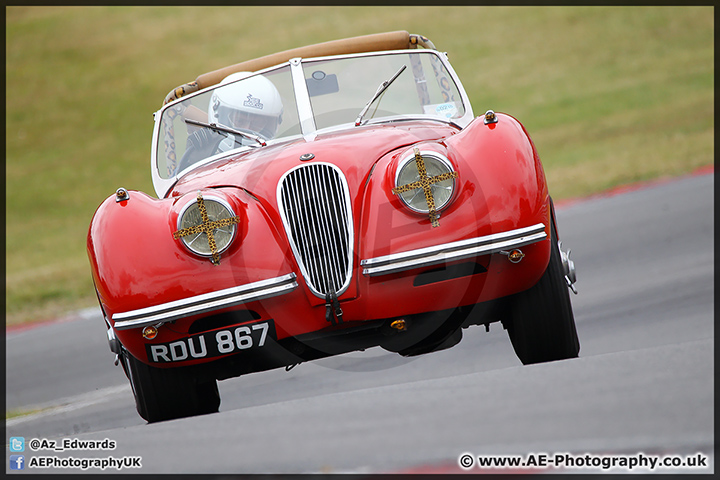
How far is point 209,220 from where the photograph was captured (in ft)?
11.9

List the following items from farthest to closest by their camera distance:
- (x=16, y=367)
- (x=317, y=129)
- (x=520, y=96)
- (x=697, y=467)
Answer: (x=520, y=96) → (x=16, y=367) → (x=317, y=129) → (x=697, y=467)

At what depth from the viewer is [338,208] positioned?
12.2ft

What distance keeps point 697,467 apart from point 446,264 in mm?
1495

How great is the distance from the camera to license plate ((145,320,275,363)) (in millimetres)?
3598

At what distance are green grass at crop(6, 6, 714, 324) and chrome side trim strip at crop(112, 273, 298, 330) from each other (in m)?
6.25

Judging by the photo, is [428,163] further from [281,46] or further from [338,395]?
[281,46]

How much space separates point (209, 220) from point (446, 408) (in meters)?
1.39

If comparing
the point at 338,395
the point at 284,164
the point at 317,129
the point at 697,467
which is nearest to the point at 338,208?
the point at 284,164

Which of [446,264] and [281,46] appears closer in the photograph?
[446,264]

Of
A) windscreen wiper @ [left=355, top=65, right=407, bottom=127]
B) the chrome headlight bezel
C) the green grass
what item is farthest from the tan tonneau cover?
the green grass

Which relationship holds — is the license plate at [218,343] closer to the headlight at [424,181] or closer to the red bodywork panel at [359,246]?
the red bodywork panel at [359,246]

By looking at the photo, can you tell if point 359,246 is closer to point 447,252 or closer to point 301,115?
point 447,252

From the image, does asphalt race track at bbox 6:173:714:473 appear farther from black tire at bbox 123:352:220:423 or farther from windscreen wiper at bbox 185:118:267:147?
windscreen wiper at bbox 185:118:267:147

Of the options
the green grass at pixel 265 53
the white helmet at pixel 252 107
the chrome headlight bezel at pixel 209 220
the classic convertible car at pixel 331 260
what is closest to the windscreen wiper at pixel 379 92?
the white helmet at pixel 252 107
